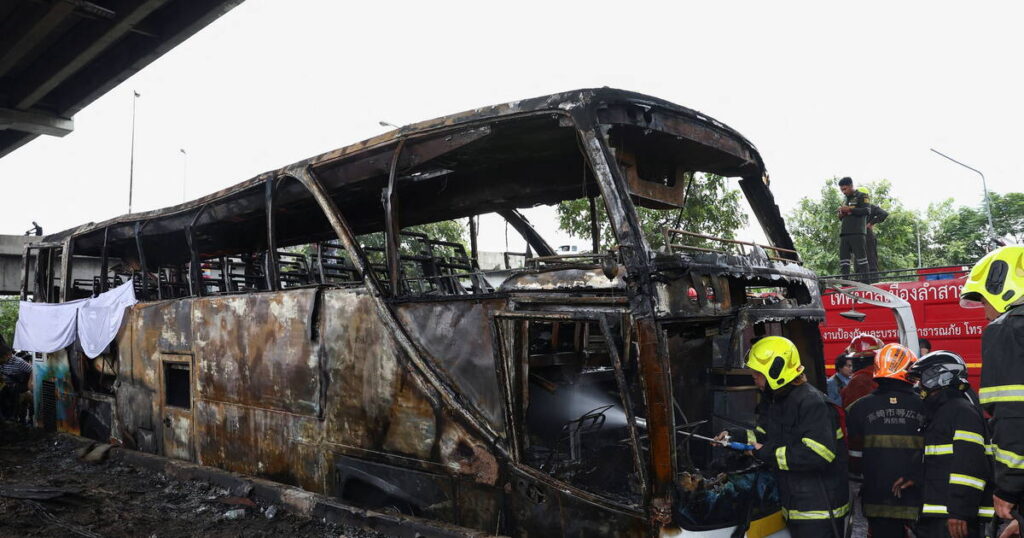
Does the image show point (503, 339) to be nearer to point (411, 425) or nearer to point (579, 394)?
point (411, 425)

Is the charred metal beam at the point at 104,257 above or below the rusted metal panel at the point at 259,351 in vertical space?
above

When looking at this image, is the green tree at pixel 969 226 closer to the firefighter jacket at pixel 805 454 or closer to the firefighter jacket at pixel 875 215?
the firefighter jacket at pixel 875 215

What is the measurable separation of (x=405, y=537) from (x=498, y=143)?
2.86 metres

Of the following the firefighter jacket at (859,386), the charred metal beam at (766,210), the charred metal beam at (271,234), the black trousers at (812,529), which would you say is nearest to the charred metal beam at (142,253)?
the charred metal beam at (271,234)

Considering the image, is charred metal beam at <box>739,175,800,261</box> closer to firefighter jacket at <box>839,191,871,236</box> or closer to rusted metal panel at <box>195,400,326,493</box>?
rusted metal panel at <box>195,400,326,493</box>

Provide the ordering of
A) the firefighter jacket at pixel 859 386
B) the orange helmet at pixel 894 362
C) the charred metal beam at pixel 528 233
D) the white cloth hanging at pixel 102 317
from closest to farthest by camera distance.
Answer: the orange helmet at pixel 894 362 → the firefighter jacket at pixel 859 386 → the charred metal beam at pixel 528 233 → the white cloth hanging at pixel 102 317

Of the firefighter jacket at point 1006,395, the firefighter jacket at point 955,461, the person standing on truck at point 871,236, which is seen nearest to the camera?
the firefighter jacket at point 1006,395

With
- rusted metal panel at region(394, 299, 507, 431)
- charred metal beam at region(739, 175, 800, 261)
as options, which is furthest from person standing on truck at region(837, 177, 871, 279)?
Result: rusted metal panel at region(394, 299, 507, 431)

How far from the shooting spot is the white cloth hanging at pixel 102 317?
8203 mm

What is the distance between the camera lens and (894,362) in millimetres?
4277

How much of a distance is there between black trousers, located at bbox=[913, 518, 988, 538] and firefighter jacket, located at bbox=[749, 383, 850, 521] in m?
0.43

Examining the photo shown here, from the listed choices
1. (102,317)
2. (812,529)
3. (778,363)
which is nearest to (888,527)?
(812,529)

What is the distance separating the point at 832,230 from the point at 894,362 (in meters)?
30.5

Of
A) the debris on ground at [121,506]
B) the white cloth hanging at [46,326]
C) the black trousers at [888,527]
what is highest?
the white cloth hanging at [46,326]
